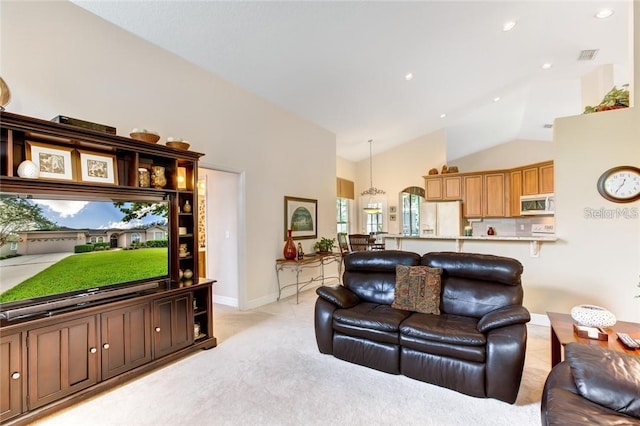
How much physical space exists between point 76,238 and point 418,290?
3.08 m

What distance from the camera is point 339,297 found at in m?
3.05

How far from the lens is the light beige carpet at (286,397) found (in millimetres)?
2045

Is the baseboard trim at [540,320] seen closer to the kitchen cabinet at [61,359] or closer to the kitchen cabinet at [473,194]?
the kitchen cabinet at [473,194]

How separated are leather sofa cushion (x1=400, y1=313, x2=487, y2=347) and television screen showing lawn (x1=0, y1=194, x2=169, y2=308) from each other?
95.7 inches

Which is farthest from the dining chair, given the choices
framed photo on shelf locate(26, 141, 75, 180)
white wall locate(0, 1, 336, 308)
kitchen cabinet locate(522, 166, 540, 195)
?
framed photo on shelf locate(26, 141, 75, 180)

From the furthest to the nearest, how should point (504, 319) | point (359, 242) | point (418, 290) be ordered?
point (359, 242), point (418, 290), point (504, 319)

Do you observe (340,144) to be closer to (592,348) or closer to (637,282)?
(637,282)

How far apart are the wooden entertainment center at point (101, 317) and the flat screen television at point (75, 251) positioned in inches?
2.8

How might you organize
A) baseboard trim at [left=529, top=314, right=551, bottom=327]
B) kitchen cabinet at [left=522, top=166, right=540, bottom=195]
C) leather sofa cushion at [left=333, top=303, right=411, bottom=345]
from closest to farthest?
leather sofa cushion at [left=333, top=303, right=411, bottom=345] → baseboard trim at [left=529, top=314, right=551, bottom=327] → kitchen cabinet at [left=522, top=166, right=540, bottom=195]

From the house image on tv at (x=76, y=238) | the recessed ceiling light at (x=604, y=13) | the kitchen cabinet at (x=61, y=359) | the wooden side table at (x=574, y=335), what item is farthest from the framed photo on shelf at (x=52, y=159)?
the recessed ceiling light at (x=604, y=13)

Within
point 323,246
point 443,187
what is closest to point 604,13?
point 443,187

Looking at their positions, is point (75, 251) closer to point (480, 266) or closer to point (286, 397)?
point (286, 397)

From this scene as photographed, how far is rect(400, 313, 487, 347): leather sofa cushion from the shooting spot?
7.59 ft

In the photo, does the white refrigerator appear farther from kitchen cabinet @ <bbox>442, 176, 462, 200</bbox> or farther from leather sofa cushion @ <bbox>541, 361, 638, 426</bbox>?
leather sofa cushion @ <bbox>541, 361, 638, 426</bbox>
